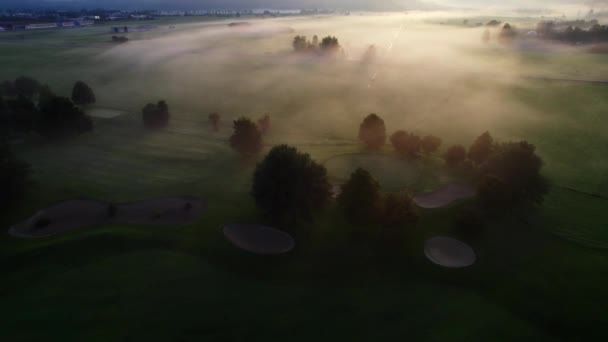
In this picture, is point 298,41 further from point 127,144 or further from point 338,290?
point 338,290

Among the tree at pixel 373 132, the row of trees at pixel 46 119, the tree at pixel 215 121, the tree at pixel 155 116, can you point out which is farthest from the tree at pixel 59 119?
the tree at pixel 373 132

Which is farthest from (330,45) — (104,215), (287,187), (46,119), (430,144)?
(104,215)

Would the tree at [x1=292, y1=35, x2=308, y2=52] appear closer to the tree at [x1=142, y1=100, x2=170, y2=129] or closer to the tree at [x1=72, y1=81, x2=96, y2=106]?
the tree at [x1=72, y1=81, x2=96, y2=106]

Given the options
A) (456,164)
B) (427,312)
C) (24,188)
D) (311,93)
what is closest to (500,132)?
(456,164)

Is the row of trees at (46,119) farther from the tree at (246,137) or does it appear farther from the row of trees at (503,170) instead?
the row of trees at (503,170)

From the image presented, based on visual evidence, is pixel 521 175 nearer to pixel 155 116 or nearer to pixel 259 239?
pixel 259 239

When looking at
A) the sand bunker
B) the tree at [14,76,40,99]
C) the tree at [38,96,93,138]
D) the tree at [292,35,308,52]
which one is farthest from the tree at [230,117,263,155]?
the tree at [292,35,308,52]
